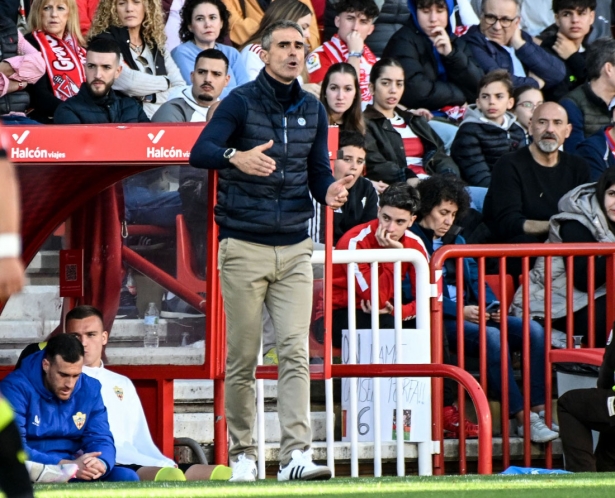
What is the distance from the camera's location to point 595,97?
11.7m

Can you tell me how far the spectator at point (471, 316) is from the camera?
8.57 m

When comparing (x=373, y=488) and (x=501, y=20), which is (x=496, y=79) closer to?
(x=501, y=20)

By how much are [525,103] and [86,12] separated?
3942 millimetres

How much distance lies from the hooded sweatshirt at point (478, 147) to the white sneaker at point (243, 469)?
15.1ft

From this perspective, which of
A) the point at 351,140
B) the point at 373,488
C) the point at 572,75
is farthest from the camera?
the point at 572,75

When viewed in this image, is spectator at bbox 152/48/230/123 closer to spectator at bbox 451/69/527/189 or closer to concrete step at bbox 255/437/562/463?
spectator at bbox 451/69/527/189

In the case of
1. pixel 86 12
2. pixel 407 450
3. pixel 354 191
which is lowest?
pixel 407 450

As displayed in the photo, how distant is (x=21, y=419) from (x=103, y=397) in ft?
2.13

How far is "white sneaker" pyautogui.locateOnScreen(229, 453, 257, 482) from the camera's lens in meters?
6.86

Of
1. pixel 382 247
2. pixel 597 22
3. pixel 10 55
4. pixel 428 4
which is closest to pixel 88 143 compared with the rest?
pixel 382 247

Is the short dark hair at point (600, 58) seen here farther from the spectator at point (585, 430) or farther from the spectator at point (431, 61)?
the spectator at point (585, 430)

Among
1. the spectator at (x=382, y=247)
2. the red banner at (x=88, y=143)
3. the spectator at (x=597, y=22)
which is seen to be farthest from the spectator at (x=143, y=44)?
the spectator at (x=597, y=22)

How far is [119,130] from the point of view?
7160 millimetres

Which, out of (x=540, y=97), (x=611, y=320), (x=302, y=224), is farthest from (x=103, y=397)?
(x=540, y=97)
